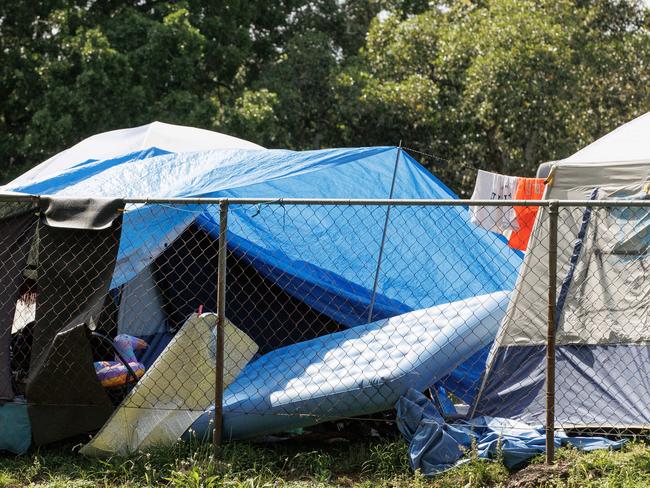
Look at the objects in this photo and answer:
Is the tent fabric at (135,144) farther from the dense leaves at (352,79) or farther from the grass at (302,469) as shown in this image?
the dense leaves at (352,79)

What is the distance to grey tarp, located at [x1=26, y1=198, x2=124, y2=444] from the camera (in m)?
5.01

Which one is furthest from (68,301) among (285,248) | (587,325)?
(587,325)

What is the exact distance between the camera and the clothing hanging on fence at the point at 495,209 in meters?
6.64

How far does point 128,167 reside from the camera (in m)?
6.46

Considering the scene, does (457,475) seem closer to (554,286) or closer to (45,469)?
(554,286)

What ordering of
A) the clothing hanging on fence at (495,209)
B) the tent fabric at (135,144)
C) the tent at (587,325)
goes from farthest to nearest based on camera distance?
the tent fabric at (135,144)
the clothing hanging on fence at (495,209)
the tent at (587,325)

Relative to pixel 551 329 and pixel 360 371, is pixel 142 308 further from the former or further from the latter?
pixel 551 329

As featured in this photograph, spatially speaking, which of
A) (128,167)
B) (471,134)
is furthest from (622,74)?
(128,167)

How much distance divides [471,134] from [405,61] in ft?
6.14

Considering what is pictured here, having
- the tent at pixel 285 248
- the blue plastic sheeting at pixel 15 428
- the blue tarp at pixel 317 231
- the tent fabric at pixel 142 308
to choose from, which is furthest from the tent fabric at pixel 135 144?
the blue plastic sheeting at pixel 15 428

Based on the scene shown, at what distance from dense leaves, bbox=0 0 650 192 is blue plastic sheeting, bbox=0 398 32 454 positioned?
1030 centimetres

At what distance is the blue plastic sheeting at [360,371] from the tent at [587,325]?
239mm

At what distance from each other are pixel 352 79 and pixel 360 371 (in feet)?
40.5

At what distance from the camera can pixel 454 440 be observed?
4.68m
